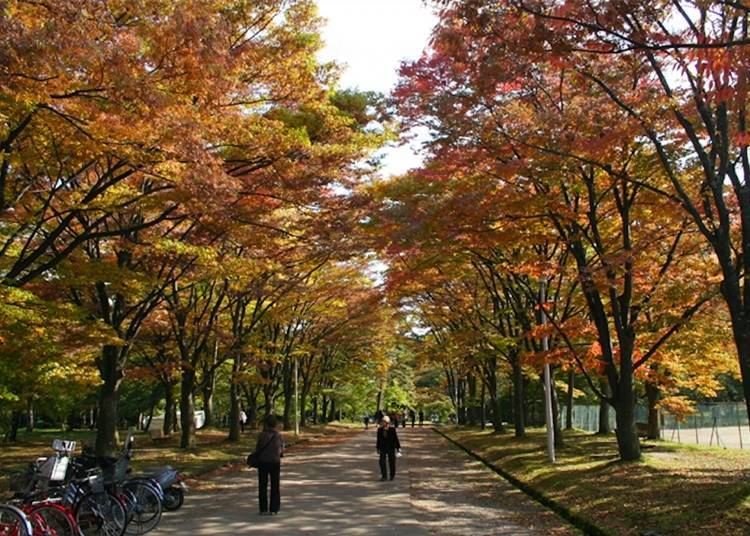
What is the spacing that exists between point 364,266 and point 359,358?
2083cm

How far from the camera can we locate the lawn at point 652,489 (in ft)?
26.8

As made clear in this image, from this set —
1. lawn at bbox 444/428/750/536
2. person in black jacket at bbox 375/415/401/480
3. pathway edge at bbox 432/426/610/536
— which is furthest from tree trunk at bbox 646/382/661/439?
person in black jacket at bbox 375/415/401/480

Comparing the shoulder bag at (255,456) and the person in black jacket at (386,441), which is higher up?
the shoulder bag at (255,456)

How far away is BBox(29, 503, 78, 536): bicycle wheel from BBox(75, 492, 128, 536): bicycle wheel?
22.3 inches

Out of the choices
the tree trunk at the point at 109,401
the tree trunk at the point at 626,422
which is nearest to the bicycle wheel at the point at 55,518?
the tree trunk at the point at 109,401

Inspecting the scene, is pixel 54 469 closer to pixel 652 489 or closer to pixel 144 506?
pixel 144 506

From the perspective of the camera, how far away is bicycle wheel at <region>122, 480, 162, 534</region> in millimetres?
8828

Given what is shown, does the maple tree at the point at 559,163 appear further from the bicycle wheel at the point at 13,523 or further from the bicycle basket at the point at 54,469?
the bicycle basket at the point at 54,469

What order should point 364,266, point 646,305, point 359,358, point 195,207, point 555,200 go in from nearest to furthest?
1. point 195,207
2. point 555,200
3. point 646,305
4. point 364,266
5. point 359,358

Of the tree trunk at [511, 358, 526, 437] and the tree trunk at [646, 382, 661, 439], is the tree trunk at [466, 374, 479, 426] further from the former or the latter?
the tree trunk at [646, 382, 661, 439]

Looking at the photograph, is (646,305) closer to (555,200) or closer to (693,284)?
(693,284)

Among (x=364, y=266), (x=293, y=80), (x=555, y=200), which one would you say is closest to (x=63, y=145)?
(x=293, y=80)

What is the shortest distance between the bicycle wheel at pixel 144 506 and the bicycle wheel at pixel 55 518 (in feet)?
4.34

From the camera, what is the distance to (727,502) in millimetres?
8648
